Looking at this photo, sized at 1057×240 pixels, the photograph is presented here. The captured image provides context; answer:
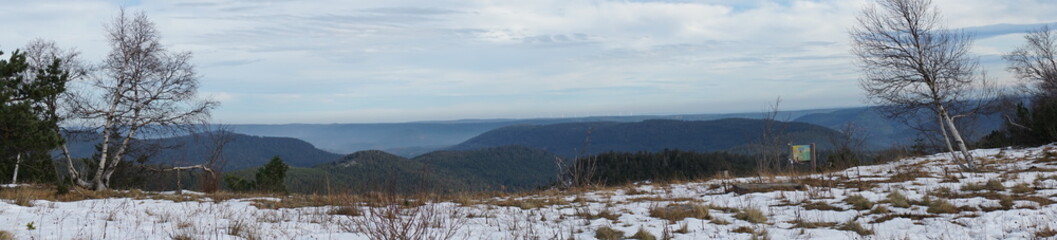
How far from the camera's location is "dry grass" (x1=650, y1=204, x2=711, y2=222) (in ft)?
25.3

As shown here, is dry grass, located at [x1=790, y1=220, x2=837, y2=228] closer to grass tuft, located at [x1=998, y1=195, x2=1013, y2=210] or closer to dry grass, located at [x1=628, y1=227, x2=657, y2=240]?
dry grass, located at [x1=628, y1=227, x2=657, y2=240]

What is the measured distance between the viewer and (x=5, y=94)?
12.0 meters

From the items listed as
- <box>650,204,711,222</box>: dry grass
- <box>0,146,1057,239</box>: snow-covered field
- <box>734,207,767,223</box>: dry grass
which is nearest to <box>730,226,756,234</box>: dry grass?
<box>0,146,1057,239</box>: snow-covered field

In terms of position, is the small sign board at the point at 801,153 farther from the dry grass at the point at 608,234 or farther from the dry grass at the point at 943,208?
the dry grass at the point at 608,234

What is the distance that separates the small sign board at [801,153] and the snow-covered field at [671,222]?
6.14m

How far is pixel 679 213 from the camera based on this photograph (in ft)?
26.0

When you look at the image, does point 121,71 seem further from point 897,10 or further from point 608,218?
point 897,10

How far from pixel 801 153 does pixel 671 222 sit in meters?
11.4

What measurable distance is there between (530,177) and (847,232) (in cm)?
18763

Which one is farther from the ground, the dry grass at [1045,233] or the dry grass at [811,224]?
the dry grass at [1045,233]

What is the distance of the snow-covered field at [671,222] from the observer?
6051 mm

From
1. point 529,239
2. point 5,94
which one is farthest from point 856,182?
point 5,94

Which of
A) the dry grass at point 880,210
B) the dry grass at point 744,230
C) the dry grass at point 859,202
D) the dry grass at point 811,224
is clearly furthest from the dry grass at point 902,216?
the dry grass at point 744,230

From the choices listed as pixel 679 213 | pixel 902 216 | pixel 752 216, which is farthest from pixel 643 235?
pixel 902 216
